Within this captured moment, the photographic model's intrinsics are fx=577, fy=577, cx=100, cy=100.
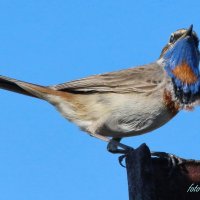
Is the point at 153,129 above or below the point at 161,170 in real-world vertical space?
above

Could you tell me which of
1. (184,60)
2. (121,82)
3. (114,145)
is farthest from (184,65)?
(114,145)

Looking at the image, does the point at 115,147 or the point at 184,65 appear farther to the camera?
the point at 184,65

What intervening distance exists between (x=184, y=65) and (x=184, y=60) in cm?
11

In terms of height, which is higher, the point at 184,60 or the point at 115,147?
the point at 184,60

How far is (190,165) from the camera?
14.7ft

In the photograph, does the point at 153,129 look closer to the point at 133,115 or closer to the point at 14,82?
the point at 133,115

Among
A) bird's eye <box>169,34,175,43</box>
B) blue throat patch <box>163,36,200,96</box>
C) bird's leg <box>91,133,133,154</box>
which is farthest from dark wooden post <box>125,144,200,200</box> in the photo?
bird's eye <box>169,34,175,43</box>

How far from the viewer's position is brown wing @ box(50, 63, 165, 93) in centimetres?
805

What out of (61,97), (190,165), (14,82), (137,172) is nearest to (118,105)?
(61,97)

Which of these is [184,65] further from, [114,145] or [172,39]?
[114,145]

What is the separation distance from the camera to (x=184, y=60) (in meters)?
8.41

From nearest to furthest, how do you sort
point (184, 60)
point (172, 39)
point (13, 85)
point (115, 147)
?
point (115, 147) < point (13, 85) < point (184, 60) < point (172, 39)

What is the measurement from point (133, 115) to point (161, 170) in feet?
11.2

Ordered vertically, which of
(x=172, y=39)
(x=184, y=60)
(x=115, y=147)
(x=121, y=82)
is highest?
(x=172, y=39)
